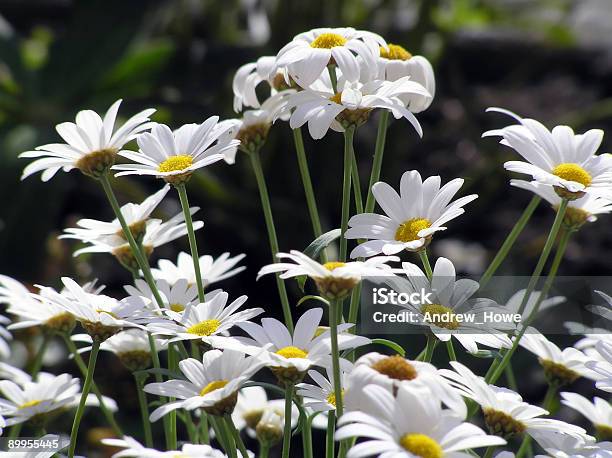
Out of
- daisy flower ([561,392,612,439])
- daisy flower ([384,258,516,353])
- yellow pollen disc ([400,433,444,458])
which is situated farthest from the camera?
daisy flower ([561,392,612,439])

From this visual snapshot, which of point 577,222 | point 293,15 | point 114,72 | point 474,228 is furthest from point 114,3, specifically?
point 577,222

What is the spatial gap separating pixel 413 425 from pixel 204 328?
140 mm

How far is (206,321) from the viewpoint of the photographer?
1.58 feet

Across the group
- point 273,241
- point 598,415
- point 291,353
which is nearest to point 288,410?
point 291,353

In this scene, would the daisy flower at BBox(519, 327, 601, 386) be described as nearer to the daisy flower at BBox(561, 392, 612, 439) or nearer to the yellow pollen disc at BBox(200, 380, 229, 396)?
the daisy flower at BBox(561, 392, 612, 439)

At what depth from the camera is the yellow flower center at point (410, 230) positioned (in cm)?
50

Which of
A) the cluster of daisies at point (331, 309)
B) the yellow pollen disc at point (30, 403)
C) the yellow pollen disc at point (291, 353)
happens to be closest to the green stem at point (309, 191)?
the cluster of daisies at point (331, 309)

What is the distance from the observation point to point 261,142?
60cm

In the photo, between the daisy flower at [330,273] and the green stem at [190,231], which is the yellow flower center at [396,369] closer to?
the daisy flower at [330,273]

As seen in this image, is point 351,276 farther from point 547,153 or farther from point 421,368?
point 547,153

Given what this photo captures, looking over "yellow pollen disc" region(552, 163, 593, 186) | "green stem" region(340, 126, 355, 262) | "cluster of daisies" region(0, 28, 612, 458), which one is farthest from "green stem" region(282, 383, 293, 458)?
"yellow pollen disc" region(552, 163, 593, 186)

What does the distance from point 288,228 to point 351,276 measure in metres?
1.20

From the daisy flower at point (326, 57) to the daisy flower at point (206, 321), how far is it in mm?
146

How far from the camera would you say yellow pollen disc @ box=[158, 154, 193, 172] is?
0.52 meters
